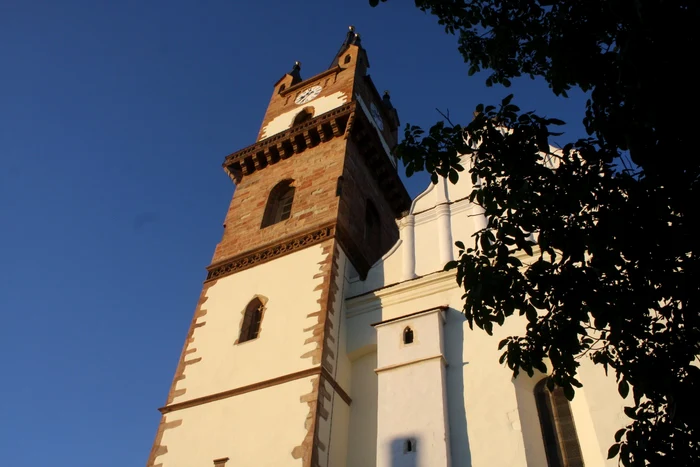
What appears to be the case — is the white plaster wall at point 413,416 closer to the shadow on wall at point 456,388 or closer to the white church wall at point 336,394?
the shadow on wall at point 456,388

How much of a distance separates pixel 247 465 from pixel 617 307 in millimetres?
7364

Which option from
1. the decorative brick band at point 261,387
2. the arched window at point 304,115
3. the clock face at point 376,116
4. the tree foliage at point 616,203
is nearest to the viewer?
the tree foliage at point 616,203

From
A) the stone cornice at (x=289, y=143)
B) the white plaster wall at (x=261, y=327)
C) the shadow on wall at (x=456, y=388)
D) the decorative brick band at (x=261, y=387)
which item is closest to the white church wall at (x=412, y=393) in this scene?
the shadow on wall at (x=456, y=388)

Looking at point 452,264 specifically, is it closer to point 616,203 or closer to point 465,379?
point 616,203

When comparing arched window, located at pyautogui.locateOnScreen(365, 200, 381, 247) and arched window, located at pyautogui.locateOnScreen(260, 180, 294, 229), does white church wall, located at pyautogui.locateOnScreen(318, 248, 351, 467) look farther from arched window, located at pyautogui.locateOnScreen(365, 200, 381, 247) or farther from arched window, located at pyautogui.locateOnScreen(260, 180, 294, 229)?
arched window, located at pyautogui.locateOnScreen(365, 200, 381, 247)

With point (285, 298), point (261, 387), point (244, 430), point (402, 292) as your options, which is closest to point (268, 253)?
point (285, 298)

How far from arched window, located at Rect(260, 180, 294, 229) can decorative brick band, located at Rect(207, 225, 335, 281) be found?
133 cm

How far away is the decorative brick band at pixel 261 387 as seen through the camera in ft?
36.2

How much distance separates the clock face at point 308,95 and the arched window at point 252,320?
10138 mm

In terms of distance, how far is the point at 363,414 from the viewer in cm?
1131

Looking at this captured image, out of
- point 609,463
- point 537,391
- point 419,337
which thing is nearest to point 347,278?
point 419,337

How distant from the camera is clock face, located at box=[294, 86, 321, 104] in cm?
2183

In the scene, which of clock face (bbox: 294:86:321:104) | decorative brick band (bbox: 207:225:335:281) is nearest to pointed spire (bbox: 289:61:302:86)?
clock face (bbox: 294:86:321:104)

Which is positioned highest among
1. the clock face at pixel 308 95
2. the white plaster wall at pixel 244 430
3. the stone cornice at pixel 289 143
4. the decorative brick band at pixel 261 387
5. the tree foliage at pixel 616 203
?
the clock face at pixel 308 95
